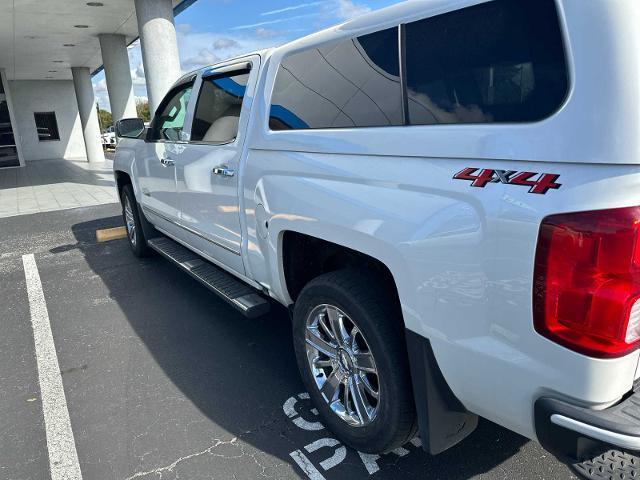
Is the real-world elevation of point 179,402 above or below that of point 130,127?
below

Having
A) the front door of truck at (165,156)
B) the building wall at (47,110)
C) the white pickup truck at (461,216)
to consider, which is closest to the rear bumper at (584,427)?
the white pickup truck at (461,216)

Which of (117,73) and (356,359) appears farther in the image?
(117,73)

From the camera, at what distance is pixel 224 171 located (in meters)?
3.13

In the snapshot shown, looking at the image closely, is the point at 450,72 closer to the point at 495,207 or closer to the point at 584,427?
the point at 495,207

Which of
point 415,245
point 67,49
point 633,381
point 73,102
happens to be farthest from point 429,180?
point 73,102

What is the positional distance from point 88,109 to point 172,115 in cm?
1911

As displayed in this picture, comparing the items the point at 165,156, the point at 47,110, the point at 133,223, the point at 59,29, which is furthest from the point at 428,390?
the point at 47,110

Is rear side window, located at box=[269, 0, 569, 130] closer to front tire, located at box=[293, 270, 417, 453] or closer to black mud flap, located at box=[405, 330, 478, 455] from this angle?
front tire, located at box=[293, 270, 417, 453]

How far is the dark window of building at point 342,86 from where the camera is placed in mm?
2070

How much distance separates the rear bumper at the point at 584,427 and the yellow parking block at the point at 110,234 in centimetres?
650

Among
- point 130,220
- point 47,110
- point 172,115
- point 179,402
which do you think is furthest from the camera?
point 47,110

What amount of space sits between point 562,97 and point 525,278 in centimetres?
56

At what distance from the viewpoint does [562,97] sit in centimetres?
146

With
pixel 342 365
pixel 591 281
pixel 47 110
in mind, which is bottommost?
pixel 342 365
